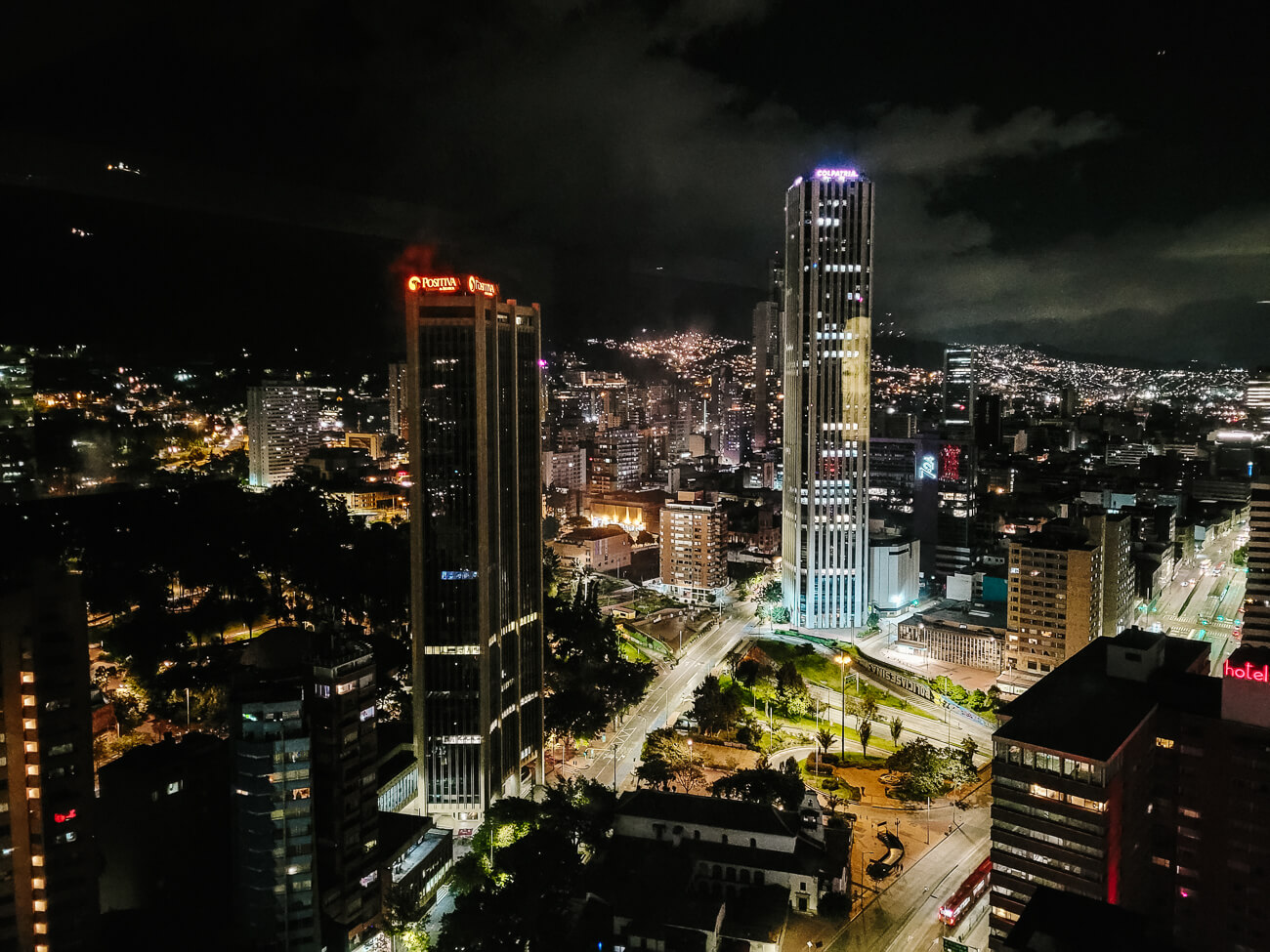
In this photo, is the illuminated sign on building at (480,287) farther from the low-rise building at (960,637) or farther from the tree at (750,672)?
the low-rise building at (960,637)

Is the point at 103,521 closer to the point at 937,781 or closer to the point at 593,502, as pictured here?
the point at 937,781

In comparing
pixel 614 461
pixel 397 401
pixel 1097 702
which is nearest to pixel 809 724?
pixel 1097 702

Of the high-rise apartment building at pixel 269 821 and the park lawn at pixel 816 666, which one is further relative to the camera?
the park lawn at pixel 816 666

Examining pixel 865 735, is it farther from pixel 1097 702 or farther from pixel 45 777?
pixel 45 777

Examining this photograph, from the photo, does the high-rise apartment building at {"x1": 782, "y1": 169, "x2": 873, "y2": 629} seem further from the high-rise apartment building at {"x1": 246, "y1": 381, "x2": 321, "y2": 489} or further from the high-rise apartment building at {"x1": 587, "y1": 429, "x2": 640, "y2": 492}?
the high-rise apartment building at {"x1": 587, "y1": 429, "x2": 640, "y2": 492}

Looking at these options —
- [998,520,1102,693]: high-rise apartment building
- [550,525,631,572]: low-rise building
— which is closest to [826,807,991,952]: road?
[998,520,1102,693]: high-rise apartment building

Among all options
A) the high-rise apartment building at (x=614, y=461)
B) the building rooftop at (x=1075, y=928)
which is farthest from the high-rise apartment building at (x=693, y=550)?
the building rooftop at (x=1075, y=928)

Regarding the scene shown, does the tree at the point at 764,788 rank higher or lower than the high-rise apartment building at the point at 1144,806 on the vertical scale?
lower
